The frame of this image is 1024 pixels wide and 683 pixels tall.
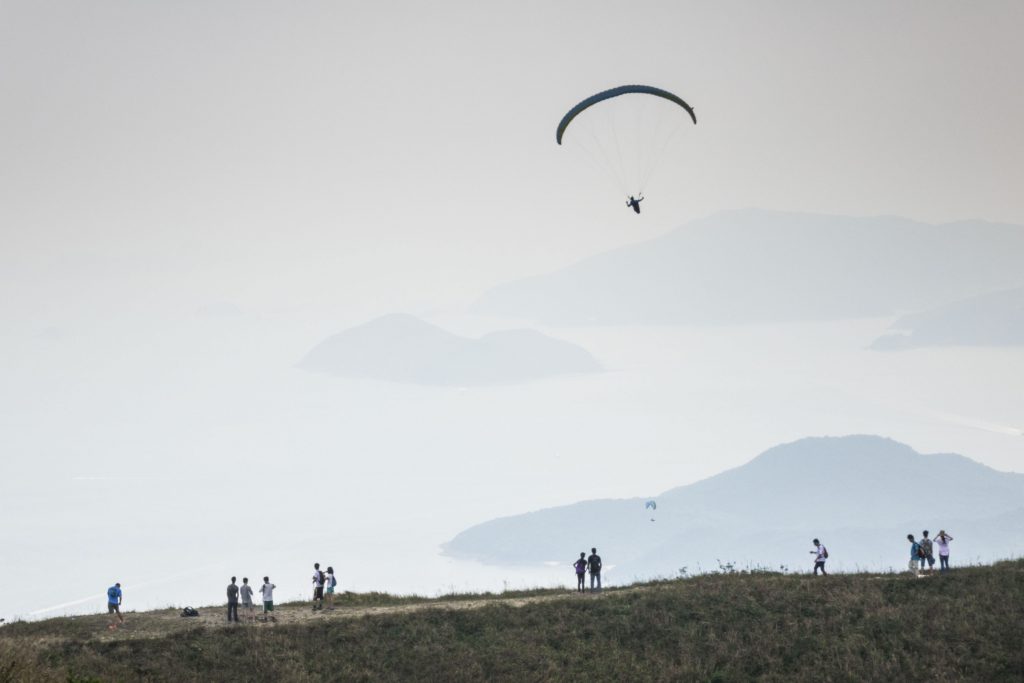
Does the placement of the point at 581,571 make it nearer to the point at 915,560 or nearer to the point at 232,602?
the point at 915,560

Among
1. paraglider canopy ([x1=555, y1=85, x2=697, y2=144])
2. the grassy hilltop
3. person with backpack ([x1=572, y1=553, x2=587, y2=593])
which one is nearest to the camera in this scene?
the grassy hilltop

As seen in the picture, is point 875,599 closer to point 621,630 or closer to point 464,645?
point 621,630

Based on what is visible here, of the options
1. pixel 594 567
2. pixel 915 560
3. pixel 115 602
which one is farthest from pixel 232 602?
pixel 915 560

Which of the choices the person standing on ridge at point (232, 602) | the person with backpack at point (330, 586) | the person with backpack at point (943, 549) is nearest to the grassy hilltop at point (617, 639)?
the person with backpack at point (943, 549)

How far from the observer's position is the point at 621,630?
155ft

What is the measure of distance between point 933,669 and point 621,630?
12.8m

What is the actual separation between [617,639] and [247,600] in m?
17.2

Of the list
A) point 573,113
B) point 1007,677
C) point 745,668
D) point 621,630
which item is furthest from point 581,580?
point 573,113

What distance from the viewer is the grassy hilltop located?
143ft

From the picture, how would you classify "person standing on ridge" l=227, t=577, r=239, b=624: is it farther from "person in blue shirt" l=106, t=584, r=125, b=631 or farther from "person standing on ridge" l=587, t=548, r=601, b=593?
"person standing on ridge" l=587, t=548, r=601, b=593

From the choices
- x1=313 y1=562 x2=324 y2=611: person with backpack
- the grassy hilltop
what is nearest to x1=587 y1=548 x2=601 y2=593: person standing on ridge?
the grassy hilltop

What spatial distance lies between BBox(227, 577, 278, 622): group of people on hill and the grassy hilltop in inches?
36.1

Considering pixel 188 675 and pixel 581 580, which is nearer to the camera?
pixel 188 675

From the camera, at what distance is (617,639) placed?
153 ft
